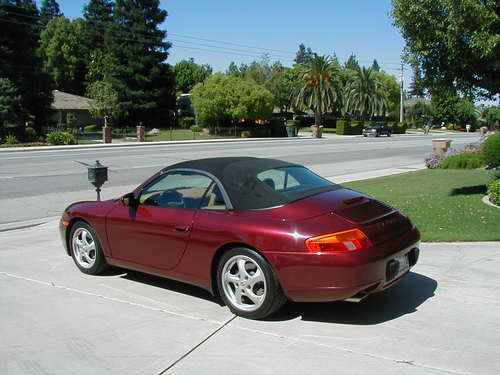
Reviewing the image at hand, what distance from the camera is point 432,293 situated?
5535 millimetres

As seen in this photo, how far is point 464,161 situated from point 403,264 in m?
16.1

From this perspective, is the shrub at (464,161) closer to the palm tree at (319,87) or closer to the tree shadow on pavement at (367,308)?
the tree shadow on pavement at (367,308)

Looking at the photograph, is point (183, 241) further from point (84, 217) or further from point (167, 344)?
point (84, 217)

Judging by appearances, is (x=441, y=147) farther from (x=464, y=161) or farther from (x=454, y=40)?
(x=454, y=40)

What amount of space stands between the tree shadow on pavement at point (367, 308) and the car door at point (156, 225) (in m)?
1.21

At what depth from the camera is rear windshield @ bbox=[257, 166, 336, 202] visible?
17.4 feet

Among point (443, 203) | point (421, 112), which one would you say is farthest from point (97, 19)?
point (443, 203)

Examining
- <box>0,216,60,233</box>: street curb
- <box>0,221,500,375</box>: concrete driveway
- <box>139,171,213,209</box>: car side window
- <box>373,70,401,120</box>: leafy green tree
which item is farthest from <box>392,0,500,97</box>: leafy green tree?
<box>373,70,401,120</box>: leafy green tree

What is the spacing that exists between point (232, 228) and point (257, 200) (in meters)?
0.35

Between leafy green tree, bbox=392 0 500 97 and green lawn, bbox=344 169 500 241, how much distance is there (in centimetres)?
232

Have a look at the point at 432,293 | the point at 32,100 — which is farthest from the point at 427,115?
the point at 432,293

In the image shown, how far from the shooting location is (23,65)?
144 feet

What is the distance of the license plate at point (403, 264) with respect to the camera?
496 centimetres

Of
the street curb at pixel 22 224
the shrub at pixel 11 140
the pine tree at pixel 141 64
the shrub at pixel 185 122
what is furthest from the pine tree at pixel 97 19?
the street curb at pixel 22 224
